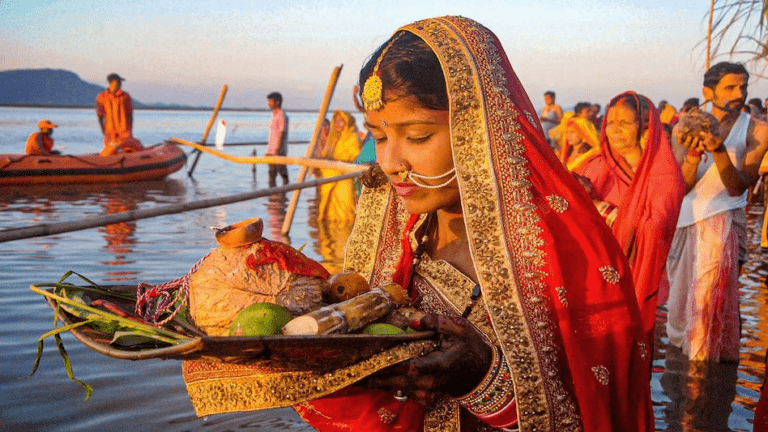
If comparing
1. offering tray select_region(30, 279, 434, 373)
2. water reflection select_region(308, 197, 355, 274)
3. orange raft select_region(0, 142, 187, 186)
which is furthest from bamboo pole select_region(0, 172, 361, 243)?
orange raft select_region(0, 142, 187, 186)

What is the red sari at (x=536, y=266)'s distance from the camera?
1.90 meters

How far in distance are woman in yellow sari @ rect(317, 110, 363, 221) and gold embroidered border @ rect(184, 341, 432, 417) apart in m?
9.73

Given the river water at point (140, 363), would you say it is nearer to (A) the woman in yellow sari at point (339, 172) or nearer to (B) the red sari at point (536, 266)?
(A) the woman in yellow sari at point (339, 172)

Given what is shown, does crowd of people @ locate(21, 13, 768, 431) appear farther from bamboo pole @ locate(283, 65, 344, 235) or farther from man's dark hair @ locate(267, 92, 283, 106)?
man's dark hair @ locate(267, 92, 283, 106)

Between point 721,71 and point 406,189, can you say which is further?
point 721,71

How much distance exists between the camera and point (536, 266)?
1915mm

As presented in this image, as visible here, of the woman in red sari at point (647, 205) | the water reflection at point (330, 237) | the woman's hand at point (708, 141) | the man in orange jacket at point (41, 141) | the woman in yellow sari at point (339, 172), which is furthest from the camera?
the man in orange jacket at point (41, 141)

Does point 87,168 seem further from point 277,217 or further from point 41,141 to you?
point 277,217

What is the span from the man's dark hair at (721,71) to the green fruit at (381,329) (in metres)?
4.94

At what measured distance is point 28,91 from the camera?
129625mm

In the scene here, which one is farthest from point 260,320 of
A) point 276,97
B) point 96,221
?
point 276,97

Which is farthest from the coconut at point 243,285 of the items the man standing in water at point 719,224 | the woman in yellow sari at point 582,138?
the man standing in water at point 719,224

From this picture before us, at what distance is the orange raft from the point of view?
643 inches

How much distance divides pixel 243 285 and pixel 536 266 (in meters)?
0.76
